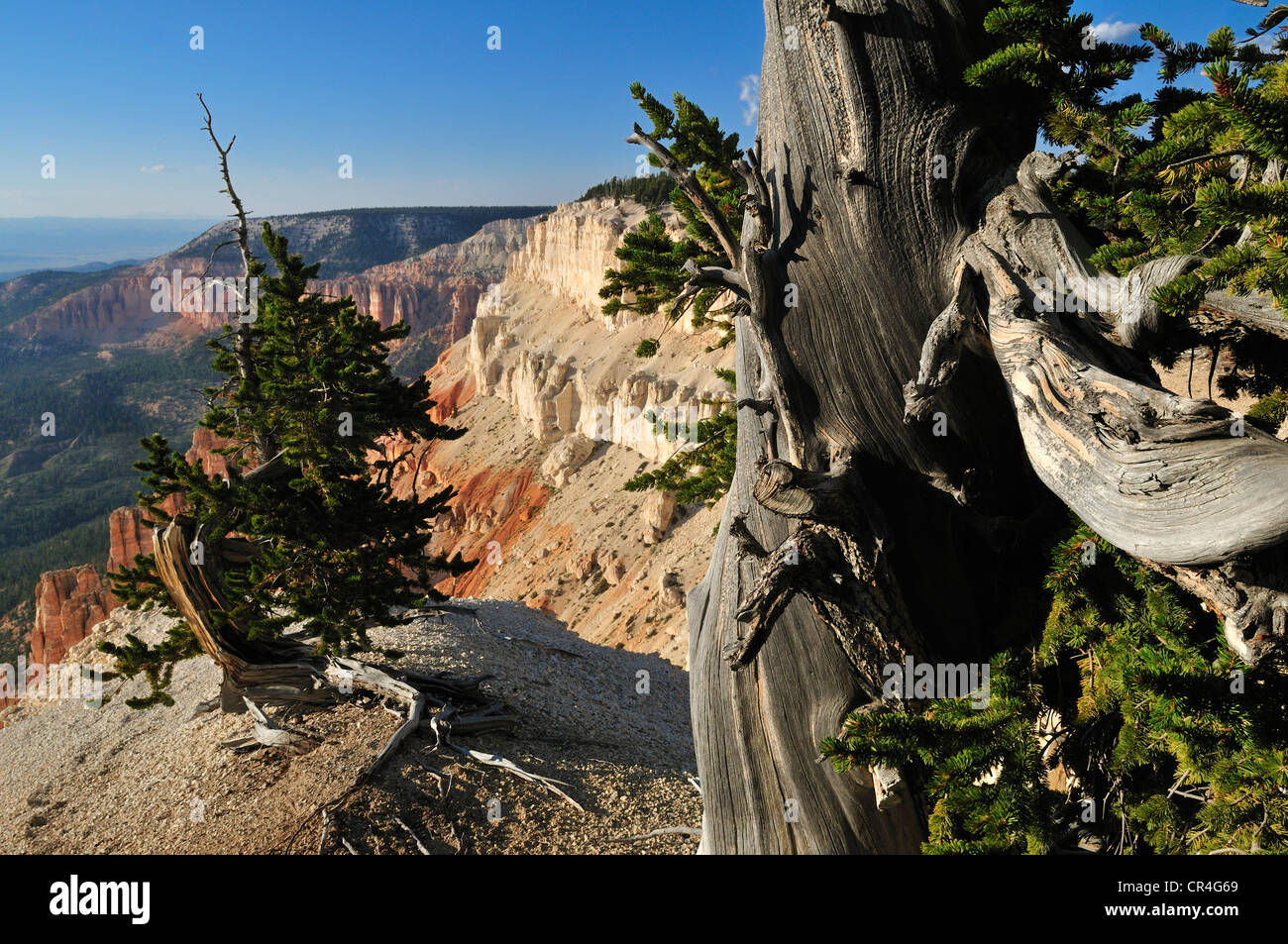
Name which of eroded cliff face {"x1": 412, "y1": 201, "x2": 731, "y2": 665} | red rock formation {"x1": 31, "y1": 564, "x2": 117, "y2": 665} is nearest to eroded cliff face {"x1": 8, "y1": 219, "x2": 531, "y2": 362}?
eroded cliff face {"x1": 412, "y1": 201, "x2": 731, "y2": 665}

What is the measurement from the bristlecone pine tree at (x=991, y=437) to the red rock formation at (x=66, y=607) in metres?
53.3

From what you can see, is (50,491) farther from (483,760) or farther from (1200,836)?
(1200,836)

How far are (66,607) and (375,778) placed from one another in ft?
167

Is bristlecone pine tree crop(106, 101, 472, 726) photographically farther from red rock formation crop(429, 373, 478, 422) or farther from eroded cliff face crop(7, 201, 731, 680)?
red rock formation crop(429, 373, 478, 422)

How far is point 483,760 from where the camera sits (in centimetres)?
823

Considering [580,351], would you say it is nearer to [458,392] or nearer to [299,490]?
[458,392]

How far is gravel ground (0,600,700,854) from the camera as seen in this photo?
23.9 ft

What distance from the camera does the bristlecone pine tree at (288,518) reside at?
8.84 m

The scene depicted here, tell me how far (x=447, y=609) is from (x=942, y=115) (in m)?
11.9

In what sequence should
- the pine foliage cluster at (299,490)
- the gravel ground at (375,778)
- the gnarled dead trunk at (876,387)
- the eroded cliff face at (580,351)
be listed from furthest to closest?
the eroded cliff face at (580,351)
the pine foliage cluster at (299,490)
the gravel ground at (375,778)
the gnarled dead trunk at (876,387)

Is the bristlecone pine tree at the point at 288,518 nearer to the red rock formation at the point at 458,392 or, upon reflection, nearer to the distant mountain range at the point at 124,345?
the distant mountain range at the point at 124,345
